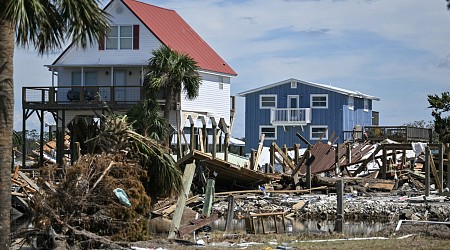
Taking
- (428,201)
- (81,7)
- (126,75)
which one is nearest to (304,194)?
(428,201)

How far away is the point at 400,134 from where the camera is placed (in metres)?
62.5

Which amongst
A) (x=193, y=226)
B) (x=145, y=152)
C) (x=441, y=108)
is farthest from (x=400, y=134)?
(x=145, y=152)

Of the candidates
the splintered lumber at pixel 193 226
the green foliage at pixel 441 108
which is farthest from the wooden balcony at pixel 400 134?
the splintered lumber at pixel 193 226

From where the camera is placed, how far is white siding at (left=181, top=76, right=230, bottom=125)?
176 feet

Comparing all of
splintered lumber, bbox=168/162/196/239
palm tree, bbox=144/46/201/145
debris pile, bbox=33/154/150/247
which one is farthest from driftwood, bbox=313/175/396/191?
debris pile, bbox=33/154/150/247

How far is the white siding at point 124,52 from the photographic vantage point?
52.0 metres

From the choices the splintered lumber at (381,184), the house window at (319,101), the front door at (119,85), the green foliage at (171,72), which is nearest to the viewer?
the splintered lumber at (381,184)

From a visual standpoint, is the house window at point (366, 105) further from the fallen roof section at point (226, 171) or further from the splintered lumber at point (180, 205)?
the splintered lumber at point (180, 205)

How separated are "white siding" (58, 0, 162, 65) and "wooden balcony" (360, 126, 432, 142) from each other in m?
18.9

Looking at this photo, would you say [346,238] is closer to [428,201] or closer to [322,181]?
[428,201]

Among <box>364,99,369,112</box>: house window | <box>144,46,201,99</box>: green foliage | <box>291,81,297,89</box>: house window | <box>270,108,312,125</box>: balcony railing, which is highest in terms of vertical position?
<box>291,81,297,89</box>: house window

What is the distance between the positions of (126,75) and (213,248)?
33.3 metres

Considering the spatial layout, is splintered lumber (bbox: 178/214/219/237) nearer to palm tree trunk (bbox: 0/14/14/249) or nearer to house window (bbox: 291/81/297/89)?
palm tree trunk (bbox: 0/14/14/249)

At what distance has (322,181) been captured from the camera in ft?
143
